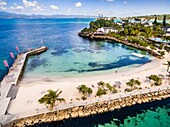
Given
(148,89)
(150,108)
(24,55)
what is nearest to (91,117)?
(150,108)

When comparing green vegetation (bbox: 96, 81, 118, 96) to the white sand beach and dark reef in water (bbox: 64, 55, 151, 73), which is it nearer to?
the white sand beach

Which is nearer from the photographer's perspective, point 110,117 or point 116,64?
point 110,117

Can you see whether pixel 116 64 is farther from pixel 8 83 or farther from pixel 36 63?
pixel 8 83

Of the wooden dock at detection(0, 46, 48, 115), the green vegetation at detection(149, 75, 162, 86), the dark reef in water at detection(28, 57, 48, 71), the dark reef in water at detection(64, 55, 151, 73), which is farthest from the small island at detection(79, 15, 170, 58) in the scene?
the wooden dock at detection(0, 46, 48, 115)

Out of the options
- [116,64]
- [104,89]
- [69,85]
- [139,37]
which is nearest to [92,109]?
[104,89]

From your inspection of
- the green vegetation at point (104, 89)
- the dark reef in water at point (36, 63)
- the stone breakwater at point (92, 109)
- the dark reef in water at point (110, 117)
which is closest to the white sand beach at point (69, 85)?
the green vegetation at point (104, 89)

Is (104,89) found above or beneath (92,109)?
above

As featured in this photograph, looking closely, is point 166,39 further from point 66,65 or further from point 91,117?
point 91,117
